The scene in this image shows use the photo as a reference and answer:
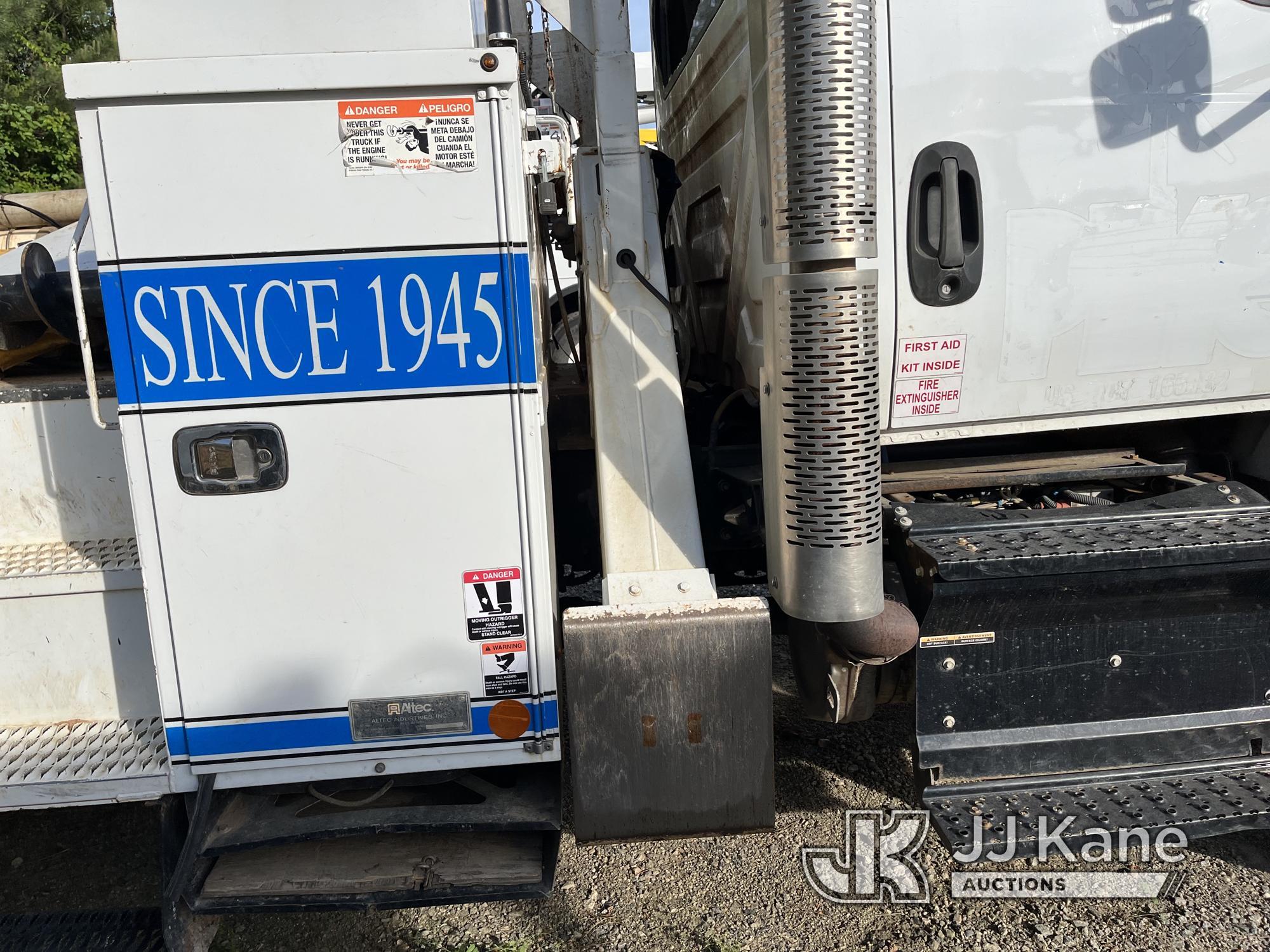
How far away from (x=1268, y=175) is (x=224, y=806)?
262cm

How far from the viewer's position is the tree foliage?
38.1 feet

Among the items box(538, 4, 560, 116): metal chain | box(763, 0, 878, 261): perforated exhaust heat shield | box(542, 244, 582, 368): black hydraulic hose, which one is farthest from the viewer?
box(538, 4, 560, 116): metal chain

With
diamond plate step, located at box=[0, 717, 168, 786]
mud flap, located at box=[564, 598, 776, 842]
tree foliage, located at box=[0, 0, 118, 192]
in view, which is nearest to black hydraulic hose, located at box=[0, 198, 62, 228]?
diamond plate step, located at box=[0, 717, 168, 786]

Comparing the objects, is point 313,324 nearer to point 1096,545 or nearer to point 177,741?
point 177,741

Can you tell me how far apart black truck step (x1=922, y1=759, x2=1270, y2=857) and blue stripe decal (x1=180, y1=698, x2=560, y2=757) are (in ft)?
3.51

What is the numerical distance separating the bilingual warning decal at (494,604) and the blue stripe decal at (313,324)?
38 centimetres

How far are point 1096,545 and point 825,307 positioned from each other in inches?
34.0

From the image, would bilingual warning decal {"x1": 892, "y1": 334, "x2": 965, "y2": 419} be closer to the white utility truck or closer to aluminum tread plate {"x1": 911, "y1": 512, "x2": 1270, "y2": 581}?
the white utility truck

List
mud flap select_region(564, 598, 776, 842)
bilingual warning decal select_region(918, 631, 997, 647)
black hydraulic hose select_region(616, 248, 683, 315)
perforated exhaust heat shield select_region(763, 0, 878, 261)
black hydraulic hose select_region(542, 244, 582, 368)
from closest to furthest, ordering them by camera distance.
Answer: perforated exhaust heat shield select_region(763, 0, 878, 261)
mud flap select_region(564, 598, 776, 842)
bilingual warning decal select_region(918, 631, 997, 647)
black hydraulic hose select_region(616, 248, 683, 315)
black hydraulic hose select_region(542, 244, 582, 368)

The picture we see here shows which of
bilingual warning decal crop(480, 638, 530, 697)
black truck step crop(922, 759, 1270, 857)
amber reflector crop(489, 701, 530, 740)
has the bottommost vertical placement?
black truck step crop(922, 759, 1270, 857)

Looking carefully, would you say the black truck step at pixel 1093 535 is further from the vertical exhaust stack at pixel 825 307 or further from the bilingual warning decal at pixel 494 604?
the bilingual warning decal at pixel 494 604

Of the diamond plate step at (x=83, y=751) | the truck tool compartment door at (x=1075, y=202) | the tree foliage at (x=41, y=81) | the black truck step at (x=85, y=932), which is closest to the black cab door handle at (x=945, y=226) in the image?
the truck tool compartment door at (x=1075, y=202)

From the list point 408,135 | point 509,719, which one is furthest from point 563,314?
point 509,719

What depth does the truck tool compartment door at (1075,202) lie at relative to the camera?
188cm
